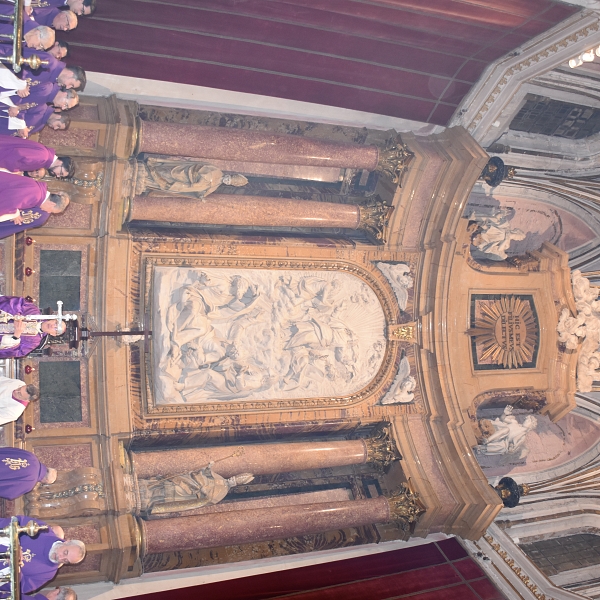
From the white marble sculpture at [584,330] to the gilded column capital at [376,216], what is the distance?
347cm

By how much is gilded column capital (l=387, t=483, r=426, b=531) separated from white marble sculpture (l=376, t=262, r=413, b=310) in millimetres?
2823

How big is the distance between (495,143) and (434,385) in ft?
14.2

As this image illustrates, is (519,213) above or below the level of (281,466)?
above

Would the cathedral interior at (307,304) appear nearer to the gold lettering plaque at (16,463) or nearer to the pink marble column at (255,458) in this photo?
the pink marble column at (255,458)

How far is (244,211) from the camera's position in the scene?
984cm

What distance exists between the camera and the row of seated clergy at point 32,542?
7.19 metres

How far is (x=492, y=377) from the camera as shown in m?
10.9

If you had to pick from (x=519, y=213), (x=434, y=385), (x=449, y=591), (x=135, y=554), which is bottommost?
(x=449, y=591)

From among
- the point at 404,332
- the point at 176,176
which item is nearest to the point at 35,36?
the point at 176,176

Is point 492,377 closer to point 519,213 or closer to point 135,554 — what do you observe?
point 519,213

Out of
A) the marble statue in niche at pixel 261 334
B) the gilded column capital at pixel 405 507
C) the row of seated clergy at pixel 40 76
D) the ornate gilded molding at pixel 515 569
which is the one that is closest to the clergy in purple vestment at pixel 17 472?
the marble statue in niche at pixel 261 334

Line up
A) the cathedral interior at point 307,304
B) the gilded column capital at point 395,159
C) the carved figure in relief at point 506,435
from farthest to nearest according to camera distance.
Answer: the carved figure in relief at point 506,435 < the gilded column capital at point 395,159 < the cathedral interior at point 307,304

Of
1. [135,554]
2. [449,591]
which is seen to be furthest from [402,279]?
[135,554]

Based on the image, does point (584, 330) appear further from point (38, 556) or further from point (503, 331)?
point (38, 556)
